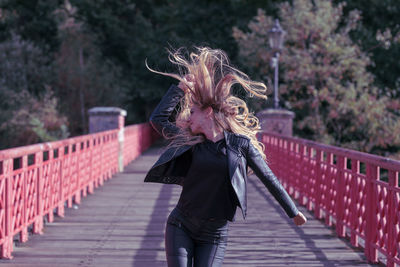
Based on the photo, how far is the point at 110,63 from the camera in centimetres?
4038

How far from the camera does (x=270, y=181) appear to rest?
3.76 m

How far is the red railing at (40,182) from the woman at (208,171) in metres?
2.87

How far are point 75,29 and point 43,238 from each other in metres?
36.3

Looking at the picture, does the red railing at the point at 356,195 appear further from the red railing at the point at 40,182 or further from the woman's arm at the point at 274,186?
the red railing at the point at 40,182

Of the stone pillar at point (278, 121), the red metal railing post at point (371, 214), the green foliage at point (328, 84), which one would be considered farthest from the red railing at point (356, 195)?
the green foliage at point (328, 84)

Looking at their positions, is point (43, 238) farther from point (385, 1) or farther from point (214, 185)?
point (385, 1)

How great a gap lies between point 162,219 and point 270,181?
5562 millimetres

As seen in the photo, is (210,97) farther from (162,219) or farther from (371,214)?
(162,219)

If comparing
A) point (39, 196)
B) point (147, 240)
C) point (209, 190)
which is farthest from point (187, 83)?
point (39, 196)

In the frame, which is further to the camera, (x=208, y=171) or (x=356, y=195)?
(x=356, y=195)

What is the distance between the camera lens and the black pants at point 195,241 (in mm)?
3676

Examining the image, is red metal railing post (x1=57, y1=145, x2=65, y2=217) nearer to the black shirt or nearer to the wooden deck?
the wooden deck

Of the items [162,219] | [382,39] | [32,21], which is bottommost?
[162,219]

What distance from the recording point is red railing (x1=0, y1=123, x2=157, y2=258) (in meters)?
6.38
